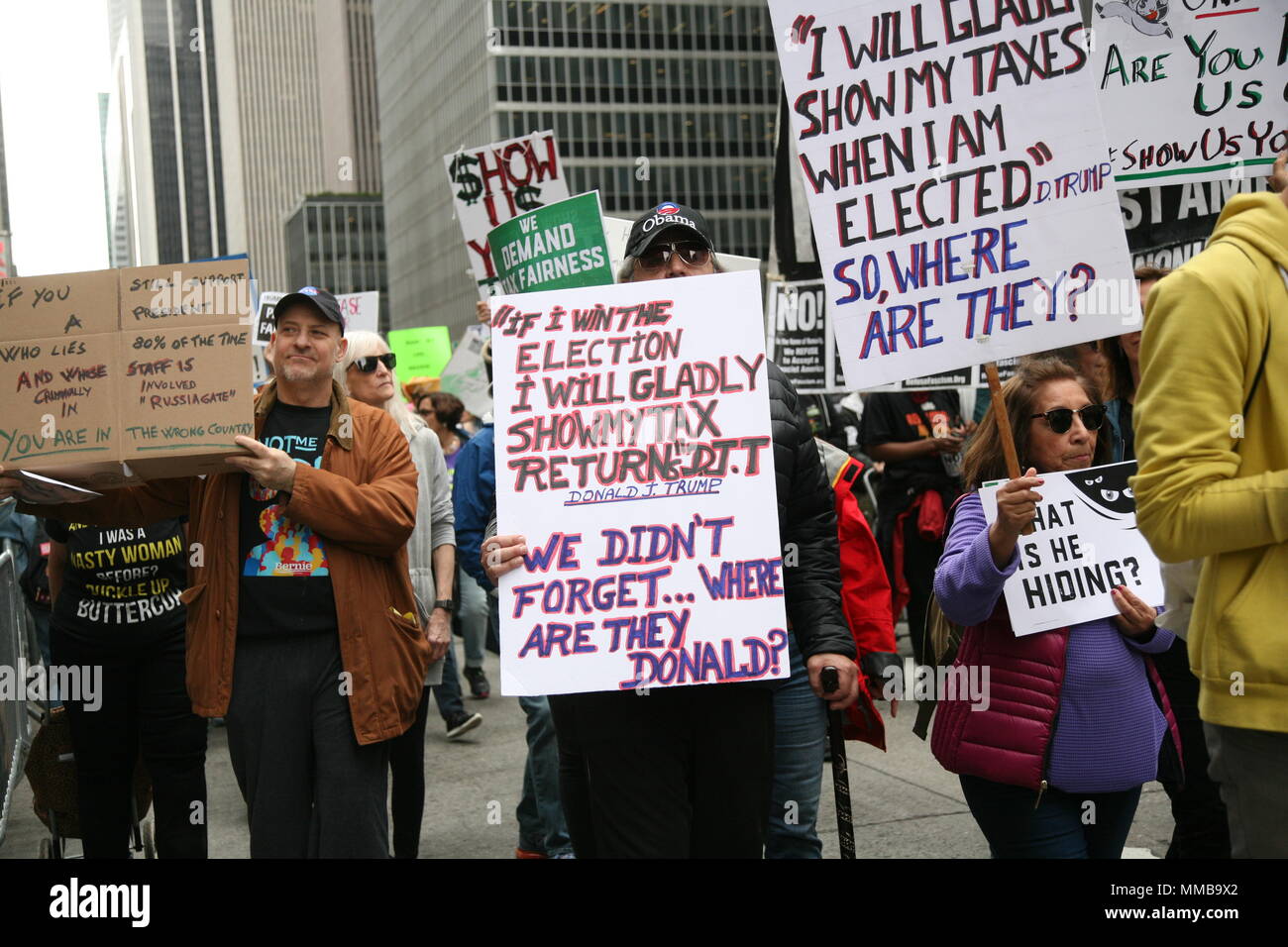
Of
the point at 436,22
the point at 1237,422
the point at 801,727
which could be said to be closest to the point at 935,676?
the point at 801,727

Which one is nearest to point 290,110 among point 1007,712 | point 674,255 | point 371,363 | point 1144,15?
point 371,363

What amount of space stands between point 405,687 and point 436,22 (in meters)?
111

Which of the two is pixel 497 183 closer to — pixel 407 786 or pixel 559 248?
pixel 559 248

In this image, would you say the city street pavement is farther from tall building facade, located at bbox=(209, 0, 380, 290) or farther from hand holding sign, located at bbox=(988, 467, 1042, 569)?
tall building facade, located at bbox=(209, 0, 380, 290)

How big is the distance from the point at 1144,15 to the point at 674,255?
308 cm

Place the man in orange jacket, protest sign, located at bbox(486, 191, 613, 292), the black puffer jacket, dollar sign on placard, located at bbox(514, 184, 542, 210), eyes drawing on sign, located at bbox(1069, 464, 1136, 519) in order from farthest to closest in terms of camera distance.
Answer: dollar sign on placard, located at bbox(514, 184, 542, 210) → protest sign, located at bbox(486, 191, 613, 292) → the man in orange jacket → eyes drawing on sign, located at bbox(1069, 464, 1136, 519) → the black puffer jacket

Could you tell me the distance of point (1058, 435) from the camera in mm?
3535

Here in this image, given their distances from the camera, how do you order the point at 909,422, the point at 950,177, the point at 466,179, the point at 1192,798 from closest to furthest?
the point at 950,177, the point at 1192,798, the point at 466,179, the point at 909,422

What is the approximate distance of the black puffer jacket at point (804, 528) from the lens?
3.46 m

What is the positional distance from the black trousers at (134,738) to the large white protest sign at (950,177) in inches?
107

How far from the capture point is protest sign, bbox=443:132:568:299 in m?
8.17

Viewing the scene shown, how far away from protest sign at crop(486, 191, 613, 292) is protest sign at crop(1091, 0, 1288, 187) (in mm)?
2443

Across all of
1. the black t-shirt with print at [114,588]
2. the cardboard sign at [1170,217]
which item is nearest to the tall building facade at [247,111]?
the cardboard sign at [1170,217]

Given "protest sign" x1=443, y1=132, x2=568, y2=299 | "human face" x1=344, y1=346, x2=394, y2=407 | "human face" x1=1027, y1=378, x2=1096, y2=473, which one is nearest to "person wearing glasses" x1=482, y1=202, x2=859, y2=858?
"human face" x1=1027, y1=378, x2=1096, y2=473
